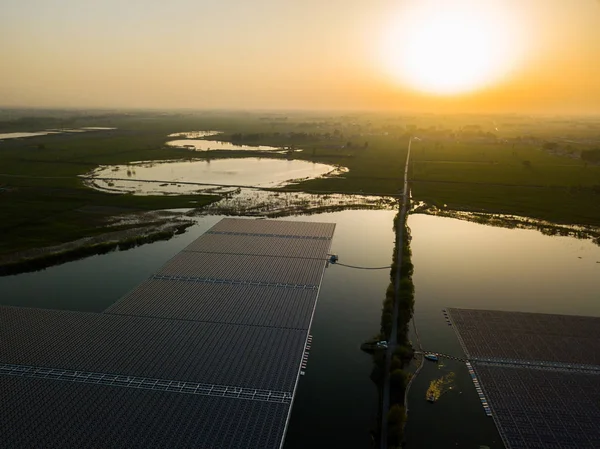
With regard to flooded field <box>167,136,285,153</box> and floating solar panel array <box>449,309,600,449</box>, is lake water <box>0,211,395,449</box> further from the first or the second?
flooded field <box>167,136,285,153</box>

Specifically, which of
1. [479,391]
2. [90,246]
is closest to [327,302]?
[479,391]

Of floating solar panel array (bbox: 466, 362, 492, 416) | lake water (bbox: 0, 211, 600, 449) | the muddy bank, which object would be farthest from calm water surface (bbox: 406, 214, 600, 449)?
the muddy bank

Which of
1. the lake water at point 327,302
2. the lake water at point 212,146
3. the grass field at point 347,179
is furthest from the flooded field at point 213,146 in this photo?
the lake water at point 327,302

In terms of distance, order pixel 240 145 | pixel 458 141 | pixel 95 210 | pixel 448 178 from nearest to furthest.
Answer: pixel 95 210 < pixel 448 178 < pixel 240 145 < pixel 458 141

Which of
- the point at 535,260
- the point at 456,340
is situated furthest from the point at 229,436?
the point at 535,260

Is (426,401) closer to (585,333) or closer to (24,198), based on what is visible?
(585,333)

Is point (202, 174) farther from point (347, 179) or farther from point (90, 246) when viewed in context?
point (90, 246)
